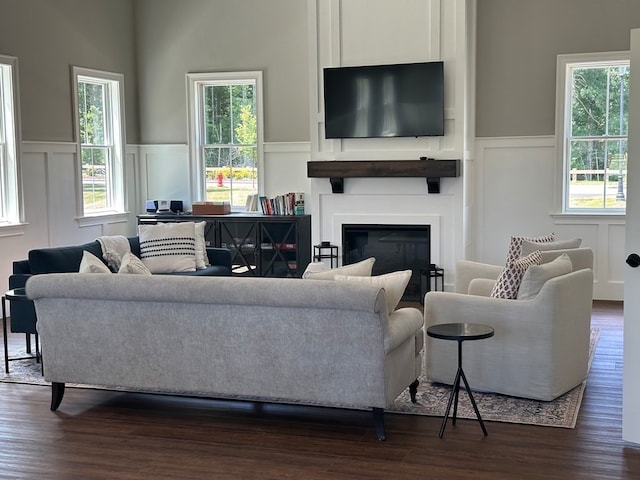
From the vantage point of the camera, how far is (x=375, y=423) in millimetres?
4102

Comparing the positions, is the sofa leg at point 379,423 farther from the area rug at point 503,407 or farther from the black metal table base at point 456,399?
the area rug at point 503,407

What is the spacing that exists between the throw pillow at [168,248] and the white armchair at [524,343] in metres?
2.82

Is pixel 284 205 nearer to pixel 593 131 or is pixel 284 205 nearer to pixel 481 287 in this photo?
pixel 593 131

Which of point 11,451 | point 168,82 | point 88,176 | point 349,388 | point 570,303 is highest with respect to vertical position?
point 168,82

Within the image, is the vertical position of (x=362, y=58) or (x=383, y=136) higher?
(x=362, y=58)

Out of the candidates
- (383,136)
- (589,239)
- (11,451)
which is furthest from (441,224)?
(11,451)

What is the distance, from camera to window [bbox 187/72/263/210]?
913 centimetres

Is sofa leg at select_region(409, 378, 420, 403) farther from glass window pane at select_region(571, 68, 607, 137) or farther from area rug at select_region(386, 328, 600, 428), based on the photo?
glass window pane at select_region(571, 68, 607, 137)

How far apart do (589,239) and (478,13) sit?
255 centimetres

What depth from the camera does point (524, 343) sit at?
4688 millimetres

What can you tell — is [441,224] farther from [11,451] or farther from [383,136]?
[11,451]

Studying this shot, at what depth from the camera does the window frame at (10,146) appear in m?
7.48

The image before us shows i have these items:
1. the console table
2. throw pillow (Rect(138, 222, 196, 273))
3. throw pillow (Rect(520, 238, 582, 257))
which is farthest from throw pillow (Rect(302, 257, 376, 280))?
the console table

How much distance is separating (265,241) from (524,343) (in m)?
4.37
